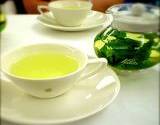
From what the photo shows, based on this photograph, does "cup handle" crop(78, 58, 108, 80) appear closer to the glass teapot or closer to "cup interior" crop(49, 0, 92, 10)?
the glass teapot

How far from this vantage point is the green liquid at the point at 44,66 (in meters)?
0.22

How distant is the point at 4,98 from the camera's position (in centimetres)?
22

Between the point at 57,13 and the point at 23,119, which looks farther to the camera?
the point at 57,13

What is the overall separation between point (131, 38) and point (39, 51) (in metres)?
0.09

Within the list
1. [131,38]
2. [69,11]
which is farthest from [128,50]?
[69,11]

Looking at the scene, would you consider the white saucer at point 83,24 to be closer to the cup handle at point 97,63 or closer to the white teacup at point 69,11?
the white teacup at point 69,11

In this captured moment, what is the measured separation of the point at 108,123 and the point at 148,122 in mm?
36

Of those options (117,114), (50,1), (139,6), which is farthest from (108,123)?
(50,1)

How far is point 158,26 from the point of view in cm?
22

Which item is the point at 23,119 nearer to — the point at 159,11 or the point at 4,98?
the point at 4,98

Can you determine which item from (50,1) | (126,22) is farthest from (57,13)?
(126,22)

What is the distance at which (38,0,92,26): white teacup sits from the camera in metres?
0.35

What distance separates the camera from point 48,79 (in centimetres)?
20

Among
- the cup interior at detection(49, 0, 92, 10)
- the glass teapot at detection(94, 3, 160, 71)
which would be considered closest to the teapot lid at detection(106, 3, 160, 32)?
the glass teapot at detection(94, 3, 160, 71)
